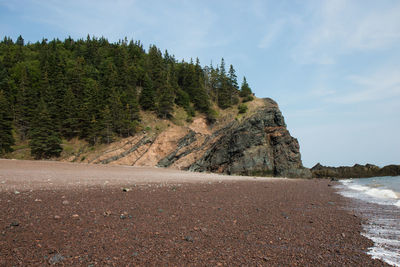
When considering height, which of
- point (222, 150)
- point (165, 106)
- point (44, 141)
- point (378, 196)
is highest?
point (165, 106)

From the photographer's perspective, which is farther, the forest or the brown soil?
the forest

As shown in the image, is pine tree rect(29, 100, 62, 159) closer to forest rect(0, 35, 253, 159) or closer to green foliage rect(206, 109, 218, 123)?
forest rect(0, 35, 253, 159)

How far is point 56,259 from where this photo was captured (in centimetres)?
332

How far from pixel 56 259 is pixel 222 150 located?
1557 inches

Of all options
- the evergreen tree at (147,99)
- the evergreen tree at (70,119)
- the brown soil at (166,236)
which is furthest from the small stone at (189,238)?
the evergreen tree at (147,99)

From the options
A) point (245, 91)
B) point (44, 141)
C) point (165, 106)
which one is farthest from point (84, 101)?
point (245, 91)

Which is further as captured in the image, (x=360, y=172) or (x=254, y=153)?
(x=360, y=172)

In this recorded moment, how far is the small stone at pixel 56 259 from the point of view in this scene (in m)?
3.24

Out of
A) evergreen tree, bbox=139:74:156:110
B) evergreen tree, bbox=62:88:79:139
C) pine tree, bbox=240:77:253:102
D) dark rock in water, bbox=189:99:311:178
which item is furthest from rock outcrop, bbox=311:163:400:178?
evergreen tree, bbox=62:88:79:139

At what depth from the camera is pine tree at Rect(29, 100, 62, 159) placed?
34.0 meters

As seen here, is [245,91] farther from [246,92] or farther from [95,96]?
[95,96]

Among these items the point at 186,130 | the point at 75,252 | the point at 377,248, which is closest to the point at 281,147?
the point at 186,130

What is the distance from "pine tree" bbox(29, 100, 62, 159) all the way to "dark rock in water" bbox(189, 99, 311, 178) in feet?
73.2

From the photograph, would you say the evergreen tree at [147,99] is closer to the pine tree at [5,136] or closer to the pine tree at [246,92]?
the pine tree at [5,136]
